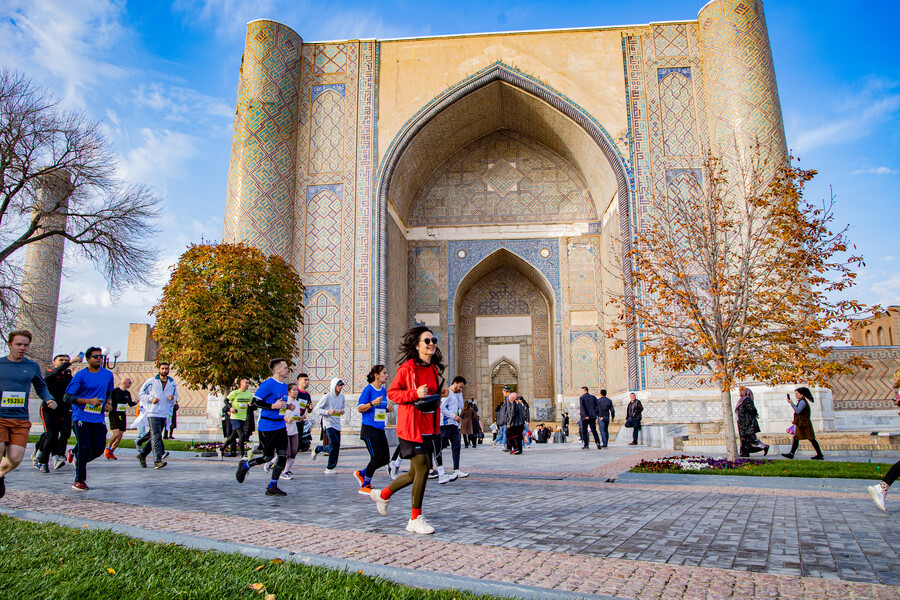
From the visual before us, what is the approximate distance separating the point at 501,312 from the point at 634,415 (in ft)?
27.2

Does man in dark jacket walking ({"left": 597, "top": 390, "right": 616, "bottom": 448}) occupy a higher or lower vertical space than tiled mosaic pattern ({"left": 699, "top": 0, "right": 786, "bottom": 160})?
lower

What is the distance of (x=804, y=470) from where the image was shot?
7320 mm

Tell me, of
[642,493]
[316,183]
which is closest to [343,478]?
[642,493]

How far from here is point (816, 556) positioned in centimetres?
330

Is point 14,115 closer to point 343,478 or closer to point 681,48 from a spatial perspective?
point 343,478

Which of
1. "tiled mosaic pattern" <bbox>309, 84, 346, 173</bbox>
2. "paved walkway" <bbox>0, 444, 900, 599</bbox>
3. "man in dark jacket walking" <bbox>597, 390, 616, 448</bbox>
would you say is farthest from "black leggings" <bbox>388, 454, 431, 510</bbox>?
"tiled mosaic pattern" <bbox>309, 84, 346, 173</bbox>

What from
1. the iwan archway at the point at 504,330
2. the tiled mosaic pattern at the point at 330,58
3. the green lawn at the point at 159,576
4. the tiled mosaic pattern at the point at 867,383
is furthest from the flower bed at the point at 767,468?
the tiled mosaic pattern at the point at 330,58

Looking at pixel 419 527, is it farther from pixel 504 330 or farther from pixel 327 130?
pixel 504 330

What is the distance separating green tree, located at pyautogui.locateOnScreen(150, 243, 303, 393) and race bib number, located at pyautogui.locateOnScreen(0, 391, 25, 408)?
20.7ft

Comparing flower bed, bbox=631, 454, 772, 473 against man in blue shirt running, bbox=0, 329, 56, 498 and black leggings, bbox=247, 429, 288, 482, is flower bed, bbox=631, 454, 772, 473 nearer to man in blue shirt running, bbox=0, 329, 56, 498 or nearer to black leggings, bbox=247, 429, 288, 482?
black leggings, bbox=247, 429, 288, 482

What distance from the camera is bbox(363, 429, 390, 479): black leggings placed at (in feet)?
19.3

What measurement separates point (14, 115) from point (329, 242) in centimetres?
792

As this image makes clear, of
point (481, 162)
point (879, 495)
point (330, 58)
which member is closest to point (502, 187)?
point (481, 162)

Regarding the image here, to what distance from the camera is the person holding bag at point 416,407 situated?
13.2ft
